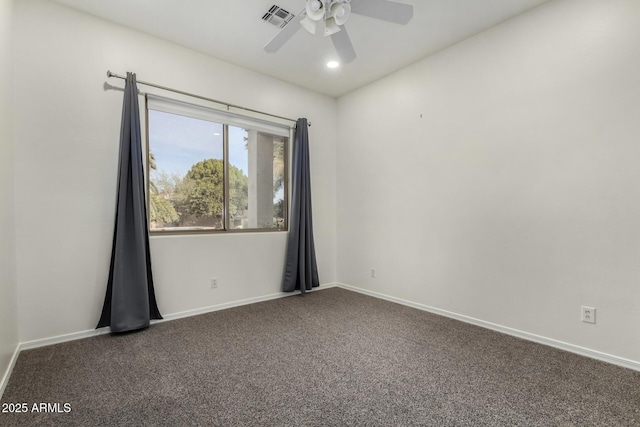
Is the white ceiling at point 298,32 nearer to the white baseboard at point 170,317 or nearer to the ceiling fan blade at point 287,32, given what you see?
the ceiling fan blade at point 287,32

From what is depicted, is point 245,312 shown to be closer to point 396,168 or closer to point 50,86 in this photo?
point 396,168

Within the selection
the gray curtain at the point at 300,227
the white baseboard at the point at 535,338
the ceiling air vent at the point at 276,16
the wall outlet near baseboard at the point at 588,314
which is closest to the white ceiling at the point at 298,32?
the ceiling air vent at the point at 276,16

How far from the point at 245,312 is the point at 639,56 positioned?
12.5 feet

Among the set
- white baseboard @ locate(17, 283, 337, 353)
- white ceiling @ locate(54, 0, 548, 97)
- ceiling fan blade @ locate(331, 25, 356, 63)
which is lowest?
white baseboard @ locate(17, 283, 337, 353)

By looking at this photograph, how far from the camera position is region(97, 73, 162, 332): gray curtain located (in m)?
2.58

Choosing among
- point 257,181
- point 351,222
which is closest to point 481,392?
point 351,222

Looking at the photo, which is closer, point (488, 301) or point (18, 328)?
point (18, 328)

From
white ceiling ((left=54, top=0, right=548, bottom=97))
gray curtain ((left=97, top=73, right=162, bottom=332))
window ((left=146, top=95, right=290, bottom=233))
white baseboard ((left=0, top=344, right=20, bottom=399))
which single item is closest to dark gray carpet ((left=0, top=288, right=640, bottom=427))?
white baseboard ((left=0, top=344, right=20, bottom=399))

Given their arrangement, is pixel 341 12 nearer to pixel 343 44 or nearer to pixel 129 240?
pixel 343 44

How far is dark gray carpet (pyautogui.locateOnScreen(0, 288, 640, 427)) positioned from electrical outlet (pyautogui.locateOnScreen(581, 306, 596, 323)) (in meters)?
0.30

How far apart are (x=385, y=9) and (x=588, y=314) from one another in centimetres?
258

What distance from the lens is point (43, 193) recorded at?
2.39 meters

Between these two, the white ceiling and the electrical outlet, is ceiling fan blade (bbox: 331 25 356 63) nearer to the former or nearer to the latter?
the white ceiling

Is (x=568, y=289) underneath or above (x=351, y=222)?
underneath
